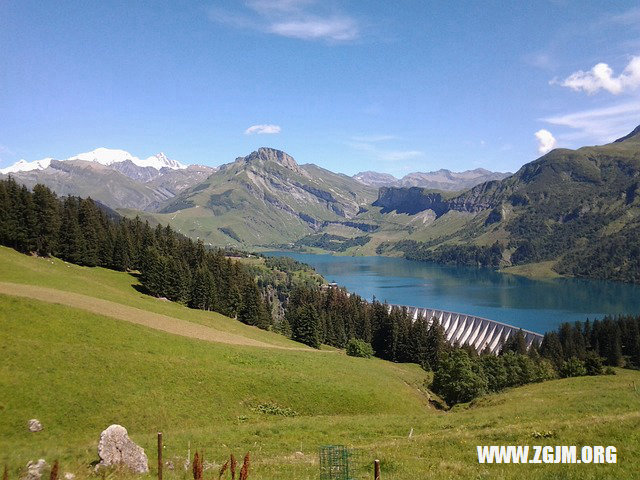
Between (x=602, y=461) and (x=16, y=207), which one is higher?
(x=16, y=207)

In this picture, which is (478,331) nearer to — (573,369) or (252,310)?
(573,369)

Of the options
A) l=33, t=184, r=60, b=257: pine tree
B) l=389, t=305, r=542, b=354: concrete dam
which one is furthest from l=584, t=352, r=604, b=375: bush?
l=33, t=184, r=60, b=257: pine tree

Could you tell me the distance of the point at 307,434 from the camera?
2822 cm

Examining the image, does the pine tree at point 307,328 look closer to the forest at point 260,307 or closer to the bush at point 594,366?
the forest at point 260,307

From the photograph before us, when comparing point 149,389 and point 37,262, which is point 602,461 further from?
point 37,262

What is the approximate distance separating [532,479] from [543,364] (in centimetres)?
9289

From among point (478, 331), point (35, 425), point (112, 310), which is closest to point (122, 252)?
point (112, 310)

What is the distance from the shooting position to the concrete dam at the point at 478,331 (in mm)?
155725

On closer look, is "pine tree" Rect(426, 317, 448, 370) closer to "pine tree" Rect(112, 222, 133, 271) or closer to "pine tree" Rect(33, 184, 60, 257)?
"pine tree" Rect(112, 222, 133, 271)

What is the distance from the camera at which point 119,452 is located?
1798cm

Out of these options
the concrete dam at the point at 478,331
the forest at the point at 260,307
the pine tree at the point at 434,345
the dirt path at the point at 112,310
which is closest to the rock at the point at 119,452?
the dirt path at the point at 112,310

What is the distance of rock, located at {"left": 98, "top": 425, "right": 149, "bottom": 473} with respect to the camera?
1762 cm

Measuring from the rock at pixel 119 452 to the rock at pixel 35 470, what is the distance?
2.17 m

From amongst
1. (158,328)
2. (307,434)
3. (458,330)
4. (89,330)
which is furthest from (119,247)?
(458,330)
